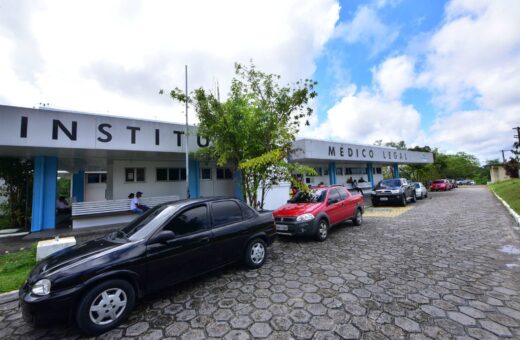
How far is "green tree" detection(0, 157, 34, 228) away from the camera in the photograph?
9703mm

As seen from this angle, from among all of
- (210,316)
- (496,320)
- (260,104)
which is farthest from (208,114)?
(496,320)

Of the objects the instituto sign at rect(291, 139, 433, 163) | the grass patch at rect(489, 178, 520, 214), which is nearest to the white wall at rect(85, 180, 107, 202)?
the instituto sign at rect(291, 139, 433, 163)

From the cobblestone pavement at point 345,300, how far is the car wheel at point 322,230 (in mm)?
832

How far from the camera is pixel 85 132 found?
7824mm

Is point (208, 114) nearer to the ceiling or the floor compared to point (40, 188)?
nearer to the ceiling

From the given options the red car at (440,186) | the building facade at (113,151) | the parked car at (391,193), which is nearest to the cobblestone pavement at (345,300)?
the building facade at (113,151)

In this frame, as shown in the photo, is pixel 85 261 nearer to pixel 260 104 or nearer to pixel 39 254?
pixel 39 254

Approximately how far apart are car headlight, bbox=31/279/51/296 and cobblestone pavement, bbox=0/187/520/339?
67 centimetres

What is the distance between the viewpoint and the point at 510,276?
155 inches

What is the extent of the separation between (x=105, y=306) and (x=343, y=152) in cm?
1538

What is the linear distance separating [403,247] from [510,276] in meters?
1.93

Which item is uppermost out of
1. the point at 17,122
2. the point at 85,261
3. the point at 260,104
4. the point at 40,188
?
the point at 260,104

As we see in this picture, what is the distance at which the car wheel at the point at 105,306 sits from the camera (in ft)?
8.71

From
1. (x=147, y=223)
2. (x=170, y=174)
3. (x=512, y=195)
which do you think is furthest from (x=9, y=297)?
(x=512, y=195)
